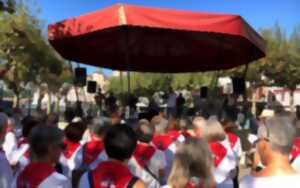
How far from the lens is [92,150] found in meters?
5.12

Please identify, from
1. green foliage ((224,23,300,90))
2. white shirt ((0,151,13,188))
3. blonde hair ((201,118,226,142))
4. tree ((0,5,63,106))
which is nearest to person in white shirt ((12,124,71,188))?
white shirt ((0,151,13,188))

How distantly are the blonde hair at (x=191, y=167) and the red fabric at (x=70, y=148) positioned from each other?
235 cm

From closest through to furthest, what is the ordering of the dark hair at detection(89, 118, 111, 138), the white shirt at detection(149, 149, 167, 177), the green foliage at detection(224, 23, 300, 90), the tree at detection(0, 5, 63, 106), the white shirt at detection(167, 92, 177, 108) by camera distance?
the white shirt at detection(149, 149, 167, 177) < the dark hair at detection(89, 118, 111, 138) < the white shirt at detection(167, 92, 177, 108) < the tree at detection(0, 5, 63, 106) < the green foliage at detection(224, 23, 300, 90)

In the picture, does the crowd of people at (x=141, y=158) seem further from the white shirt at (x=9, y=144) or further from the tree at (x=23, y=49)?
the tree at (x=23, y=49)

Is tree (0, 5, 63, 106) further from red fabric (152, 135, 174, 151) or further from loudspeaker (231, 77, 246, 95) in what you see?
red fabric (152, 135, 174, 151)

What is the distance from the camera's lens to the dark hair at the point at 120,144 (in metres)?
3.44

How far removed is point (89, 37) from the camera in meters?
11.8

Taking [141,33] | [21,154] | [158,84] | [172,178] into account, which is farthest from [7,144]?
[158,84]

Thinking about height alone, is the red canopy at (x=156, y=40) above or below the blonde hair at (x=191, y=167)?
above

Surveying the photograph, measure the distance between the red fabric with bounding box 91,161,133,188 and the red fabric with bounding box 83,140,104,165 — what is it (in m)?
1.63

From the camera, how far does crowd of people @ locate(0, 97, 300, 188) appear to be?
290 cm

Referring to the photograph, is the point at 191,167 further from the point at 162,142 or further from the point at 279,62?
the point at 279,62

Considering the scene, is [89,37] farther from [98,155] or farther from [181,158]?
[181,158]

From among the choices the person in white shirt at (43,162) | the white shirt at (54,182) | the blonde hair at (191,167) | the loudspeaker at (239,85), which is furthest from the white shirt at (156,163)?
the loudspeaker at (239,85)
